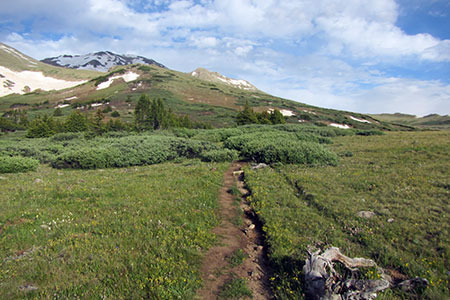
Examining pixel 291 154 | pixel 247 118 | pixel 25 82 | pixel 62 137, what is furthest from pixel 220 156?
pixel 25 82

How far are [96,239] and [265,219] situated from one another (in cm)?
455

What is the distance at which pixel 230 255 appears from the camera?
6.02 meters

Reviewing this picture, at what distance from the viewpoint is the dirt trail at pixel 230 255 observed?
16.1 feet

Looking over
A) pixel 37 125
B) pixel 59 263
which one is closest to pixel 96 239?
pixel 59 263

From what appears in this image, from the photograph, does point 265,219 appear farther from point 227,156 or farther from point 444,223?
point 227,156

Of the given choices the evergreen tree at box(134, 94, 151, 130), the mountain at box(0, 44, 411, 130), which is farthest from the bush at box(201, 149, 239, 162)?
the mountain at box(0, 44, 411, 130)

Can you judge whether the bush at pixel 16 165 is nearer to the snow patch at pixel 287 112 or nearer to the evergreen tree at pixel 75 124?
the evergreen tree at pixel 75 124

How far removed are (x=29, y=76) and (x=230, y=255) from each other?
186 metres

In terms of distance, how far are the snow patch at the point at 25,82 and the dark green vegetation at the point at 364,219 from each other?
155 metres

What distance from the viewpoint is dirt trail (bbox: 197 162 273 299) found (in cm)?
489

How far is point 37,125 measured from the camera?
36562 mm

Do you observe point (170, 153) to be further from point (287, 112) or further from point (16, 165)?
point (287, 112)

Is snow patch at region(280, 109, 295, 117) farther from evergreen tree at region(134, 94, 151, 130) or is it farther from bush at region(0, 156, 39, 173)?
bush at region(0, 156, 39, 173)

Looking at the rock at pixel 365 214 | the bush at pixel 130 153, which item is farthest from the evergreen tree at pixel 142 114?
the rock at pixel 365 214
